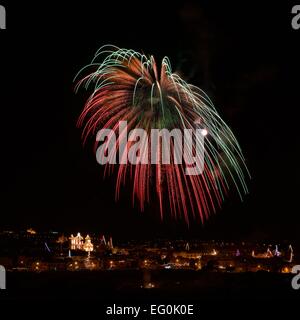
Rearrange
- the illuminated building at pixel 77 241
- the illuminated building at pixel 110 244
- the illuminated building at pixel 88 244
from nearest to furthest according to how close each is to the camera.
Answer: the illuminated building at pixel 88 244
the illuminated building at pixel 77 241
the illuminated building at pixel 110 244

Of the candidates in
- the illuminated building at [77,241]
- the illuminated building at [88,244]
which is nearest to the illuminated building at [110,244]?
the illuminated building at [88,244]

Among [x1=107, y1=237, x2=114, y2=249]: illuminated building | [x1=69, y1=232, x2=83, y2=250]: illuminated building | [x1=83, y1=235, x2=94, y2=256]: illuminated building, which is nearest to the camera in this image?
[x1=83, y1=235, x2=94, y2=256]: illuminated building

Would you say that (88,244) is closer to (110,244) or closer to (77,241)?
(77,241)

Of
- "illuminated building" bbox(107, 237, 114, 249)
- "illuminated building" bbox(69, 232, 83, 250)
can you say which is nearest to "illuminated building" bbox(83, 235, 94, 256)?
"illuminated building" bbox(69, 232, 83, 250)

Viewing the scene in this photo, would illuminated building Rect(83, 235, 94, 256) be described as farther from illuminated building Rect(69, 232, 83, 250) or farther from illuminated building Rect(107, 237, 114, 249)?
illuminated building Rect(107, 237, 114, 249)

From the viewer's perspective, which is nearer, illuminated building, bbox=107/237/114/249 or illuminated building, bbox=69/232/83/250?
illuminated building, bbox=69/232/83/250

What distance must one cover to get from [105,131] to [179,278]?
5042 millimetres

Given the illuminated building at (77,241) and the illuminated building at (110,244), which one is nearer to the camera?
the illuminated building at (77,241)

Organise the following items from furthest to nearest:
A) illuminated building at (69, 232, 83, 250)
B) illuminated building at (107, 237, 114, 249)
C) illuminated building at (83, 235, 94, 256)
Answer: illuminated building at (107, 237, 114, 249) → illuminated building at (69, 232, 83, 250) → illuminated building at (83, 235, 94, 256)

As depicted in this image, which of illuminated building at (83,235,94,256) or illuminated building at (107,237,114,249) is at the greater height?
illuminated building at (83,235,94,256)

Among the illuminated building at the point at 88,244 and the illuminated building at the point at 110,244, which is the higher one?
the illuminated building at the point at 88,244

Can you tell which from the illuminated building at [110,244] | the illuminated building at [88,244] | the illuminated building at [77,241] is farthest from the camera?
the illuminated building at [110,244]

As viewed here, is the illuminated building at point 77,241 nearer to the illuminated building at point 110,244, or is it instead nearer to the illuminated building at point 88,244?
the illuminated building at point 88,244
